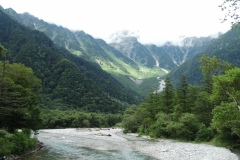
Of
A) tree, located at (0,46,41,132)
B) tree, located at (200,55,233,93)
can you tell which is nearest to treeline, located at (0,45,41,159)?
tree, located at (0,46,41,132)

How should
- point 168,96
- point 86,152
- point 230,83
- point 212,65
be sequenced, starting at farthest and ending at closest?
point 168,96
point 212,65
point 86,152
point 230,83

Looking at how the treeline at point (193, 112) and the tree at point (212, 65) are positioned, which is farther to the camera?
the tree at point (212, 65)

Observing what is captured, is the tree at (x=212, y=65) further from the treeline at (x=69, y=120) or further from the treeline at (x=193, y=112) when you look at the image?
the treeline at (x=69, y=120)

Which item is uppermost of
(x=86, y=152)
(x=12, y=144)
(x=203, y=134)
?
(x=203, y=134)

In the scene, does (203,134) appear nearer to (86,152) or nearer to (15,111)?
(86,152)

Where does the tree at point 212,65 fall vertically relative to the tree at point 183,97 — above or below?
above

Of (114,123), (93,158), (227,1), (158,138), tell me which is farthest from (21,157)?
(114,123)

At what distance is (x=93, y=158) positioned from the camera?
36.8 meters

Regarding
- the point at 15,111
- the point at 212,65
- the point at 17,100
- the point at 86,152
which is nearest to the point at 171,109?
the point at 212,65

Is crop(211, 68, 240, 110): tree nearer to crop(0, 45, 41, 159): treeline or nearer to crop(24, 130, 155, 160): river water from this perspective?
crop(24, 130, 155, 160): river water

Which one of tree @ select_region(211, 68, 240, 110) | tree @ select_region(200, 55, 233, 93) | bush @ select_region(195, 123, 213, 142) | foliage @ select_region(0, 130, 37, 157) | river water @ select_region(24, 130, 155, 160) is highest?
tree @ select_region(200, 55, 233, 93)

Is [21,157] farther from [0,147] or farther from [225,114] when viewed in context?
[225,114]

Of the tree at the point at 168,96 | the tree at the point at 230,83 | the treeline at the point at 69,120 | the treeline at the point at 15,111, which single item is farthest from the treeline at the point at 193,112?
the treeline at the point at 69,120

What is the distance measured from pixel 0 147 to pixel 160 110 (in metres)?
60.1
